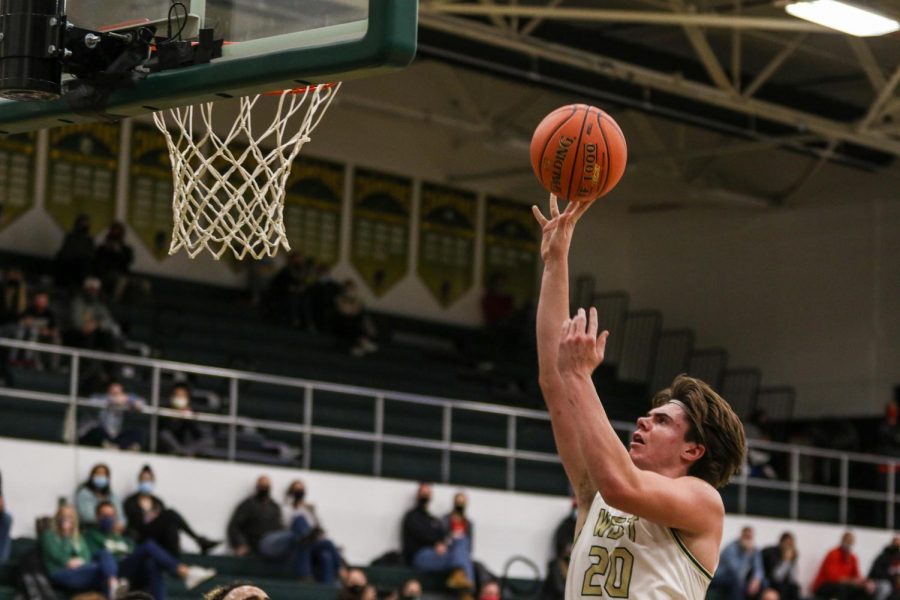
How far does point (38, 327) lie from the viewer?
50.6ft

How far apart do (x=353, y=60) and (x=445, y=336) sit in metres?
18.2

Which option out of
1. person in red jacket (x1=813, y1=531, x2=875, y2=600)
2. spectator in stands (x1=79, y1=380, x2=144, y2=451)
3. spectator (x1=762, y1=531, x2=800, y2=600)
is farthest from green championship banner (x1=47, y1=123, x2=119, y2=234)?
person in red jacket (x1=813, y1=531, x2=875, y2=600)

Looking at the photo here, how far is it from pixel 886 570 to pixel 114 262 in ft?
30.0

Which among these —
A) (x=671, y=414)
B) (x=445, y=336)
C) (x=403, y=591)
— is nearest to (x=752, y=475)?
(x=445, y=336)

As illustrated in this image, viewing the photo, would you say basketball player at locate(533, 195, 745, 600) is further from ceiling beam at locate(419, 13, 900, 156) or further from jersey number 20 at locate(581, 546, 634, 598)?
ceiling beam at locate(419, 13, 900, 156)

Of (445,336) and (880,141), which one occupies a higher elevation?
(880,141)

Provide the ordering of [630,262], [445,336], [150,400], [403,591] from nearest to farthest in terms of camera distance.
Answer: [403,591] → [150,400] → [445,336] → [630,262]

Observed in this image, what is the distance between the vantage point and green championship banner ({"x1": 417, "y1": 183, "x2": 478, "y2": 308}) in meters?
22.9

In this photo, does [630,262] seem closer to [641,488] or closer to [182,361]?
[182,361]

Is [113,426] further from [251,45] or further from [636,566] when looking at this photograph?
[636,566]

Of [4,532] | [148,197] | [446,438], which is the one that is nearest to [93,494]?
[4,532]

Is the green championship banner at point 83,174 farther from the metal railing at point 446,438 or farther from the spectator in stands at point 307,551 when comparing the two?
the spectator in stands at point 307,551

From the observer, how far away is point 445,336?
22.5 metres

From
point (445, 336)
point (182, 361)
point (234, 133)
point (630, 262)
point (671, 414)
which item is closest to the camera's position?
point (671, 414)
